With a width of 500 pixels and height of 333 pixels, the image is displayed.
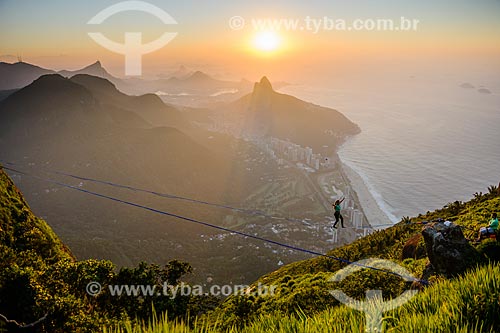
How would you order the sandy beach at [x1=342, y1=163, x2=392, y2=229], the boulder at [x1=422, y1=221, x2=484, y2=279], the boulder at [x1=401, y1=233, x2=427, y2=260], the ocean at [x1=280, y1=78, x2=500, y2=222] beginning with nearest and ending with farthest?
the boulder at [x1=422, y1=221, x2=484, y2=279] → the boulder at [x1=401, y1=233, x2=427, y2=260] → the sandy beach at [x1=342, y1=163, x2=392, y2=229] → the ocean at [x1=280, y1=78, x2=500, y2=222]

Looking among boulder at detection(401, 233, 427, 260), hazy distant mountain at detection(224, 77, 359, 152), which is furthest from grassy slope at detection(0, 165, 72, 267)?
hazy distant mountain at detection(224, 77, 359, 152)

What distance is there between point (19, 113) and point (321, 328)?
140 m

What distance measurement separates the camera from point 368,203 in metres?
66.2

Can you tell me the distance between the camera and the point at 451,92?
7505 inches

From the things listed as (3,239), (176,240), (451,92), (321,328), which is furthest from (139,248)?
(451,92)

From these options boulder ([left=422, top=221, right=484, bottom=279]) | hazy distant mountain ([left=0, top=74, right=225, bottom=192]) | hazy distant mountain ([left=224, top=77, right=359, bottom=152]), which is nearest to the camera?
boulder ([left=422, top=221, right=484, bottom=279])

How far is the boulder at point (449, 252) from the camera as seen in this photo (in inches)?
291

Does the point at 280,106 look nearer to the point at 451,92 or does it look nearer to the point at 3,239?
the point at 451,92

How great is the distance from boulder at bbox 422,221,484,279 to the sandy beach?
1787 inches

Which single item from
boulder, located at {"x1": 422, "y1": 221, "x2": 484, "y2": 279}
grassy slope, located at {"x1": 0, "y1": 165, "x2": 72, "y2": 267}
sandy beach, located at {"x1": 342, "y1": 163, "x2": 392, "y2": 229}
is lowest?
sandy beach, located at {"x1": 342, "y1": 163, "x2": 392, "y2": 229}

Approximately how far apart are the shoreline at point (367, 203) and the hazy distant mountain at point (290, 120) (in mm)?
46543

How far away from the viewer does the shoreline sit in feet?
188

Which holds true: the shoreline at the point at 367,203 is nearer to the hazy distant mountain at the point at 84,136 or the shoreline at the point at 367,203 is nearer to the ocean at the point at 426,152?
the ocean at the point at 426,152

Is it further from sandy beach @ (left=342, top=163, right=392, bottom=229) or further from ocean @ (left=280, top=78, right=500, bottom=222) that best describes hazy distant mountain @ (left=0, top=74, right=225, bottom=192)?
ocean @ (left=280, top=78, right=500, bottom=222)
